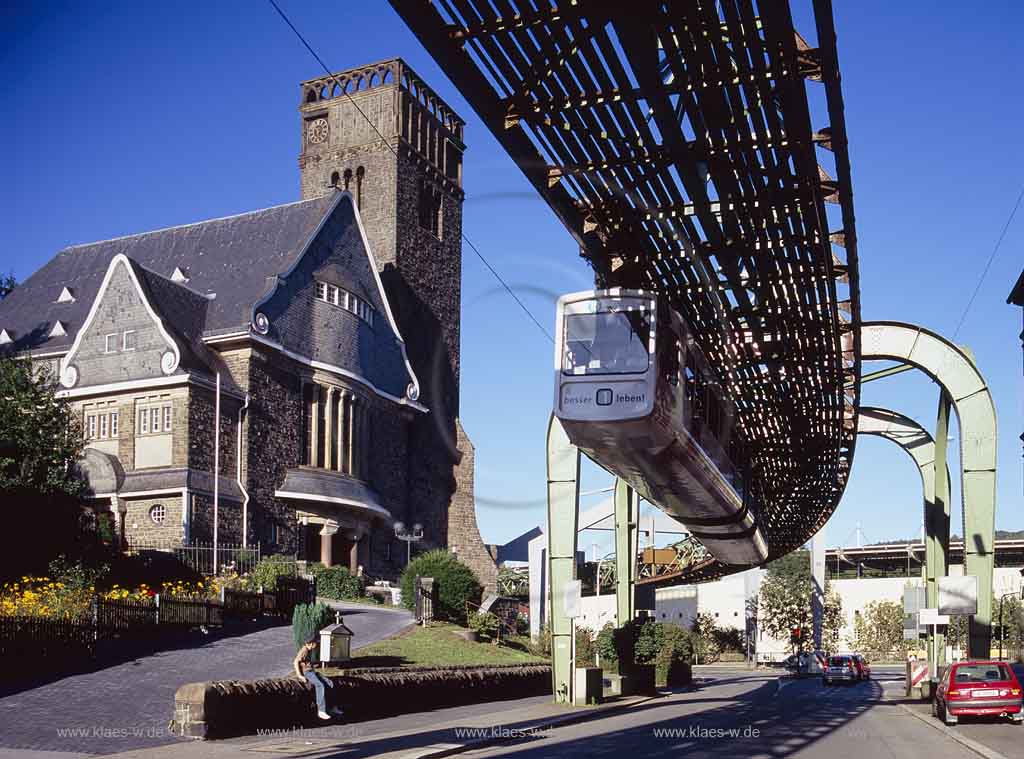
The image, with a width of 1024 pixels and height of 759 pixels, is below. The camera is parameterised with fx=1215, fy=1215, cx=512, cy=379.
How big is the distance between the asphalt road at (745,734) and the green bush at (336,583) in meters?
21.5

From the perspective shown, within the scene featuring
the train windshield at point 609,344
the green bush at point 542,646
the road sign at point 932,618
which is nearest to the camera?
the train windshield at point 609,344

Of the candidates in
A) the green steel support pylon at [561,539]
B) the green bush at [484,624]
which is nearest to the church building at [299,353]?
the green bush at [484,624]

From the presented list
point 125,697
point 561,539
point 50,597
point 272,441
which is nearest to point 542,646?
point 272,441

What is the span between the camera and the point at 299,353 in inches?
2263

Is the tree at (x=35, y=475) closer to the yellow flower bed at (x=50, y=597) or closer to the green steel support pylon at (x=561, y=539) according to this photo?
the yellow flower bed at (x=50, y=597)

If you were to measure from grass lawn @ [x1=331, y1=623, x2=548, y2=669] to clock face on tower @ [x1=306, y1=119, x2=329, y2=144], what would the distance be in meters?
44.3

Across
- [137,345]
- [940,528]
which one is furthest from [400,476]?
→ [940,528]

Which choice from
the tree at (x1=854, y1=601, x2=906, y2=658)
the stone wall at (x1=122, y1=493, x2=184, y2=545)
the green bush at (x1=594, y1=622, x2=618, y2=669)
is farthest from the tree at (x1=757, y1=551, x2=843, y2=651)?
the green bush at (x1=594, y1=622, x2=618, y2=669)

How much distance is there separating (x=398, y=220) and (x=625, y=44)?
63.4 metres

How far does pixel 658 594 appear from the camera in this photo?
105562 millimetres

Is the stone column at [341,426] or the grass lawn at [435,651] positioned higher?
the stone column at [341,426]

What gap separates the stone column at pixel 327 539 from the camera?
187 feet

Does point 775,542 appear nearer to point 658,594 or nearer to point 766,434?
point 766,434

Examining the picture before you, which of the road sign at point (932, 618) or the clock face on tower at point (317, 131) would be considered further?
the clock face on tower at point (317, 131)
